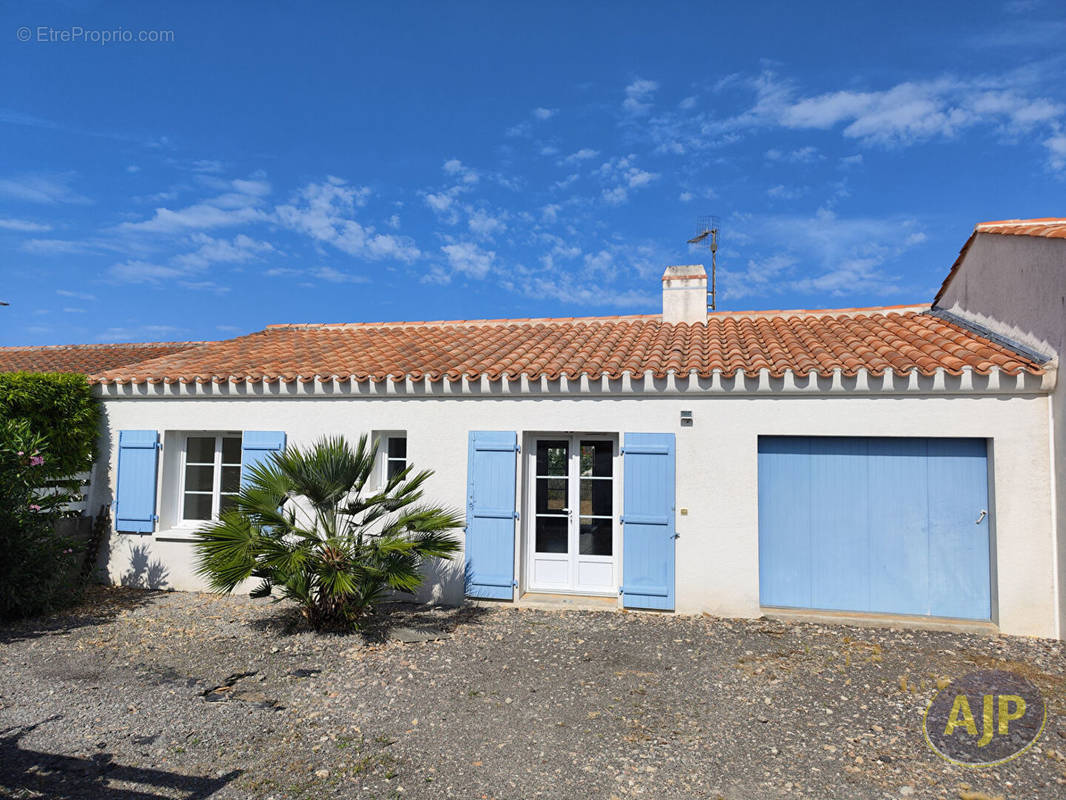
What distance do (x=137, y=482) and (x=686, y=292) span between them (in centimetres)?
883

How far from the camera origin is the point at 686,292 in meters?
11.0

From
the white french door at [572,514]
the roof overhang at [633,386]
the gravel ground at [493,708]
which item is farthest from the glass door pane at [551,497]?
the gravel ground at [493,708]

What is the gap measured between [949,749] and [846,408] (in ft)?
12.0

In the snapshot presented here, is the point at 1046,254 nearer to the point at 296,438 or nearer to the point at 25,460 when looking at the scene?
the point at 296,438

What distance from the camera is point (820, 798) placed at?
12.0 feet

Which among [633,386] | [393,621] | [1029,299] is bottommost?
[393,621]

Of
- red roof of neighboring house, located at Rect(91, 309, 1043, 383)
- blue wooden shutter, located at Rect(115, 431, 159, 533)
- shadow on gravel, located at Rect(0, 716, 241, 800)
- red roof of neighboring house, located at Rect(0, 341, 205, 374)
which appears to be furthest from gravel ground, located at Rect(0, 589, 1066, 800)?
red roof of neighboring house, located at Rect(0, 341, 205, 374)

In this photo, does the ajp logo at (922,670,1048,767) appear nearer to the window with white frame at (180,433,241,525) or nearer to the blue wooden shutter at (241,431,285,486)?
the blue wooden shutter at (241,431,285,486)

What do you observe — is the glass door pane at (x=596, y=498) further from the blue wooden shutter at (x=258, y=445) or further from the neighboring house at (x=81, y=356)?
the neighboring house at (x=81, y=356)

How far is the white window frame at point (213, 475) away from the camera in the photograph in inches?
339

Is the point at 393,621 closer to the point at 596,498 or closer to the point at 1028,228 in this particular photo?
the point at 596,498

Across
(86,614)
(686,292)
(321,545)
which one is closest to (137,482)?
(86,614)

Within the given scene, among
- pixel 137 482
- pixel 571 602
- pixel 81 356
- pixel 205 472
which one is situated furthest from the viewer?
pixel 81 356

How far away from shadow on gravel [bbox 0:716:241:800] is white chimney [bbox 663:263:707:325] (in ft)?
30.2
